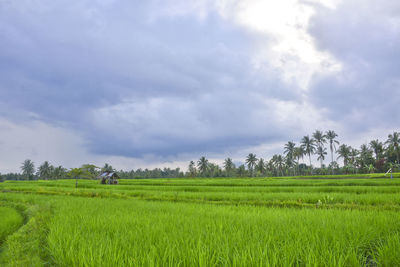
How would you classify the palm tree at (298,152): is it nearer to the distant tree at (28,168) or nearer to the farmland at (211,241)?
the farmland at (211,241)

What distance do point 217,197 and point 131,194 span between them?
23.8 ft

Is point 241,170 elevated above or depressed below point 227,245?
below

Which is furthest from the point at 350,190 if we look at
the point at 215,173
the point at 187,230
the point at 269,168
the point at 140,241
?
the point at 269,168

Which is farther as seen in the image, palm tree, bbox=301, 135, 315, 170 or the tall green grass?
palm tree, bbox=301, 135, 315, 170

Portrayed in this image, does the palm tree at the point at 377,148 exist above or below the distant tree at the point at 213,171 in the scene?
above

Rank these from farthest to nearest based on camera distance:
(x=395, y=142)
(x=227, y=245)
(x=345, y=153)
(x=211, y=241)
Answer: (x=345, y=153)
(x=395, y=142)
(x=211, y=241)
(x=227, y=245)

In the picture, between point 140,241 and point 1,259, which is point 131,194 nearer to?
point 1,259

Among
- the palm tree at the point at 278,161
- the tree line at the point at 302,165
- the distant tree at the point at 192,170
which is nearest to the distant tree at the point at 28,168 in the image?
the tree line at the point at 302,165

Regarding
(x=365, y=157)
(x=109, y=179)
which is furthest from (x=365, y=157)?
(x=109, y=179)

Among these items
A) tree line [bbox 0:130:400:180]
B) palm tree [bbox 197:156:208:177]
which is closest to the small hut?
tree line [bbox 0:130:400:180]

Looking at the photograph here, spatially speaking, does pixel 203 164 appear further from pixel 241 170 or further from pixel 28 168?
pixel 28 168

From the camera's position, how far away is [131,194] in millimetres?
15977

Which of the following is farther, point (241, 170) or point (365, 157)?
point (241, 170)

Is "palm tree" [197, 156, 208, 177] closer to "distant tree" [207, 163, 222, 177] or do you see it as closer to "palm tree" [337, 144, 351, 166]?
"distant tree" [207, 163, 222, 177]
